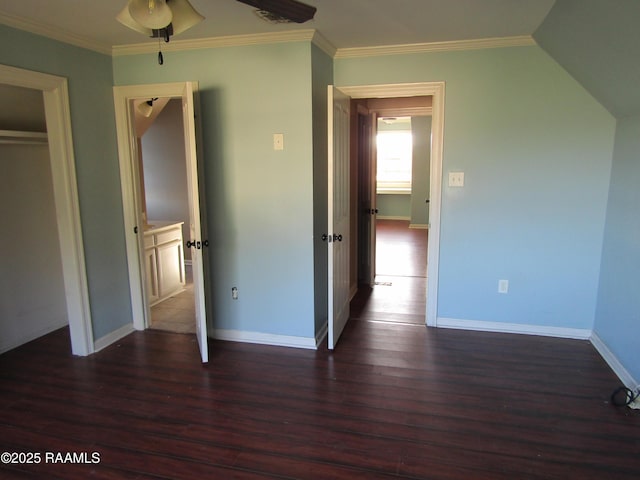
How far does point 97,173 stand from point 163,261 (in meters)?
1.47

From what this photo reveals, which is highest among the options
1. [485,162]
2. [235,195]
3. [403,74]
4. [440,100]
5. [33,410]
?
[403,74]

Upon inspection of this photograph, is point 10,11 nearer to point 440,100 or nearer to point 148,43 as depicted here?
point 148,43

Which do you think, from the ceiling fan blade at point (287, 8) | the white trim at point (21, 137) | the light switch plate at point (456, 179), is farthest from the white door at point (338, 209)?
the white trim at point (21, 137)

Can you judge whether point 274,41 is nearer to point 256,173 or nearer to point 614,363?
point 256,173

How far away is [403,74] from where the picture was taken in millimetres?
3439

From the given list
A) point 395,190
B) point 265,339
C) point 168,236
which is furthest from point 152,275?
point 395,190

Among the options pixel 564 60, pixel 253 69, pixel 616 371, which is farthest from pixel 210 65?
pixel 616 371

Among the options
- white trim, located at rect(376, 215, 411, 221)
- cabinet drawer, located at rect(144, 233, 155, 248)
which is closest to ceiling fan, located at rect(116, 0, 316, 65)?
cabinet drawer, located at rect(144, 233, 155, 248)

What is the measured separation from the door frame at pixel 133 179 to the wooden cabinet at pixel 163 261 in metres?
0.46

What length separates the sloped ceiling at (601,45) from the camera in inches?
82.0

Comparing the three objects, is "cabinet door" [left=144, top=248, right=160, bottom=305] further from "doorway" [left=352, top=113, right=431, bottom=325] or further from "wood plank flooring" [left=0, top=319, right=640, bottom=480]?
"doorway" [left=352, top=113, right=431, bottom=325]

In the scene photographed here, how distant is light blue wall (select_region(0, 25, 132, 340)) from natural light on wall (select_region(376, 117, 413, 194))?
7915mm

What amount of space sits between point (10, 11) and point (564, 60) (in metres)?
3.60

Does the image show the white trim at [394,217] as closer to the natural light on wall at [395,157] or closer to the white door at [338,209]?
the natural light on wall at [395,157]
